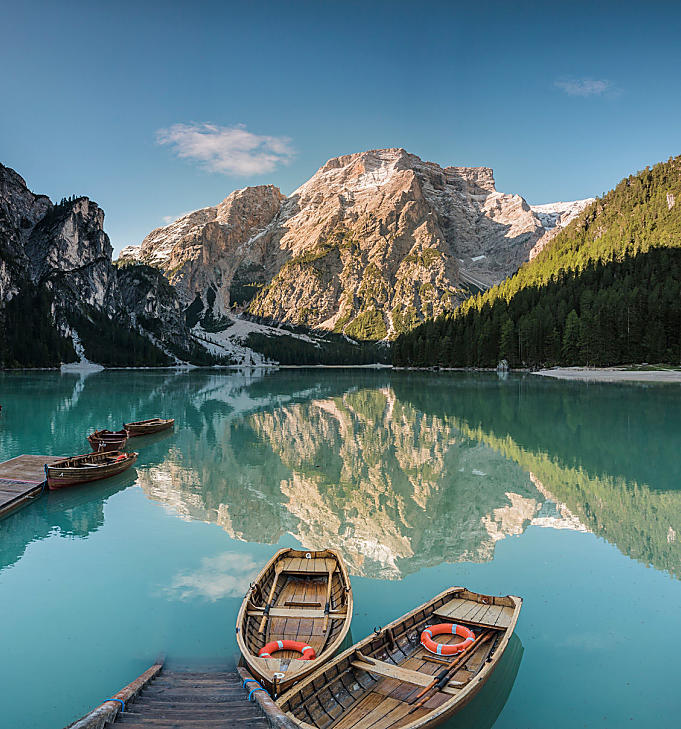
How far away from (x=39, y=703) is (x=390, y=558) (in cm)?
951

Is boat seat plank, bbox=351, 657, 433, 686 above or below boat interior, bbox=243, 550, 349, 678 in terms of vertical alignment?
above

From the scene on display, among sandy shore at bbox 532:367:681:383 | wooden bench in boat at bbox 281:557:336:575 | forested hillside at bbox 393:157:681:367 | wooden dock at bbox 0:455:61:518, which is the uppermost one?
forested hillside at bbox 393:157:681:367

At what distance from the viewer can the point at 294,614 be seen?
1091 cm

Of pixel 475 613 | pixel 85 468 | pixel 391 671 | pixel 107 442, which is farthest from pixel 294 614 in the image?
pixel 107 442

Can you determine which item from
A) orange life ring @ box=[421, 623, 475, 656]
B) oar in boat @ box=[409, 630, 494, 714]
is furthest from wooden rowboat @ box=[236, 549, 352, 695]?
oar in boat @ box=[409, 630, 494, 714]

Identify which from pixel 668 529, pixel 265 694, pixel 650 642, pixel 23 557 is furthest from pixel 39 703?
pixel 668 529

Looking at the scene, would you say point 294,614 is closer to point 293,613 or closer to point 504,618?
point 293,613

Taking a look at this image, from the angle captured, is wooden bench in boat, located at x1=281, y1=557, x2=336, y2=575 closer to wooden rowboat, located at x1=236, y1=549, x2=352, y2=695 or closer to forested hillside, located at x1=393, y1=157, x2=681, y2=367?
wooden rowboat, located at x1=236, y1=549, x2=352, y2=695

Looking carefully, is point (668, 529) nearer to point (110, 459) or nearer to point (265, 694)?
point (265, 694)

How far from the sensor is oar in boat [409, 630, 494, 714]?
27.0ft

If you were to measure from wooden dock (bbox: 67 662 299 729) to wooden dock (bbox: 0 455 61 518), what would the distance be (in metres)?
15.4

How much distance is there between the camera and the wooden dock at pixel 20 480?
21.5 m

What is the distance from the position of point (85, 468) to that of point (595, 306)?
12547 cm

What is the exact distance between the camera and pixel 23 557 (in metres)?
16.5
